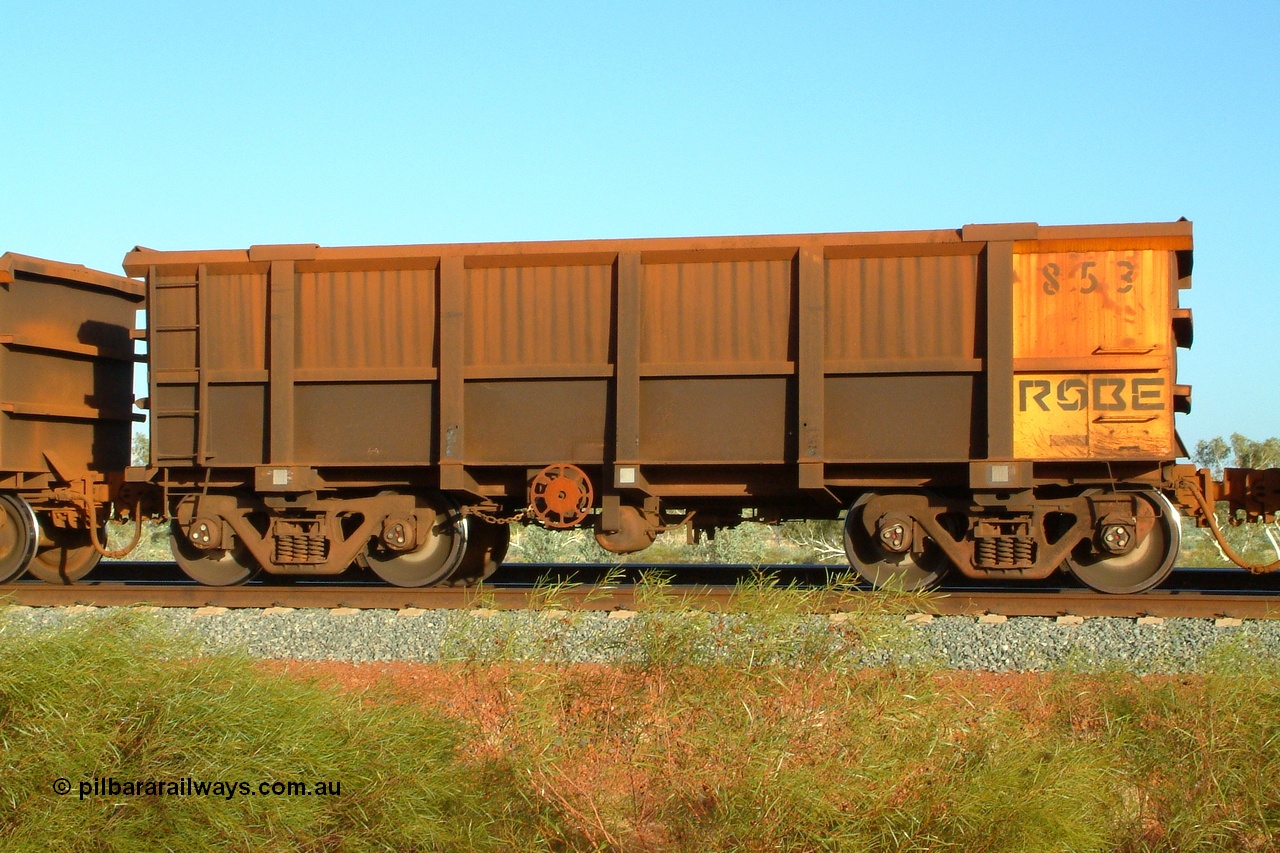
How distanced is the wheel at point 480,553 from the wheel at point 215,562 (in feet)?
6.41

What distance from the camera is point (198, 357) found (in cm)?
1062

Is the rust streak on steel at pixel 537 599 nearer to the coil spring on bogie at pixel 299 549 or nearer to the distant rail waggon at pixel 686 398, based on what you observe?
the coil spring on bogie at pixel 299 549

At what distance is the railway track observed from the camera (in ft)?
29.0

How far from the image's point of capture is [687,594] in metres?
7.46

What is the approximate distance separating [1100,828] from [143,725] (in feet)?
13.5

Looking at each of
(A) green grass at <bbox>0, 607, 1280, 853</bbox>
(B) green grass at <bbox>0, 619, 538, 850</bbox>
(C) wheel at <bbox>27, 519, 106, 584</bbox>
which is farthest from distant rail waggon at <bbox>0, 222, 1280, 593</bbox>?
(B) green grass at <bbox>0, 619, 538, 850</bbox>

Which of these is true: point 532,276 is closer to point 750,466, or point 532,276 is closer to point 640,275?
point 640,275

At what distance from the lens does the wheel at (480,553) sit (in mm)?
11031

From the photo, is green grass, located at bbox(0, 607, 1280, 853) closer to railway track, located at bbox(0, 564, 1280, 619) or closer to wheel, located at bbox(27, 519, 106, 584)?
railway track, located at bbox(0, 564, 1280, 619)

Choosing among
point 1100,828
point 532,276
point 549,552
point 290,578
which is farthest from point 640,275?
point 549,552

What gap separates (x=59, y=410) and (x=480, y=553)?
4.50 metres

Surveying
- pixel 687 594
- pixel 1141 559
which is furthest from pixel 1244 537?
pixel 687 594

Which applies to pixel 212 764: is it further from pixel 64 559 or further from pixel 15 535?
pixel 64 559

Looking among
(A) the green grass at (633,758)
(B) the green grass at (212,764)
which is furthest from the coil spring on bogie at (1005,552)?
(B) the green grass at (212,764)
